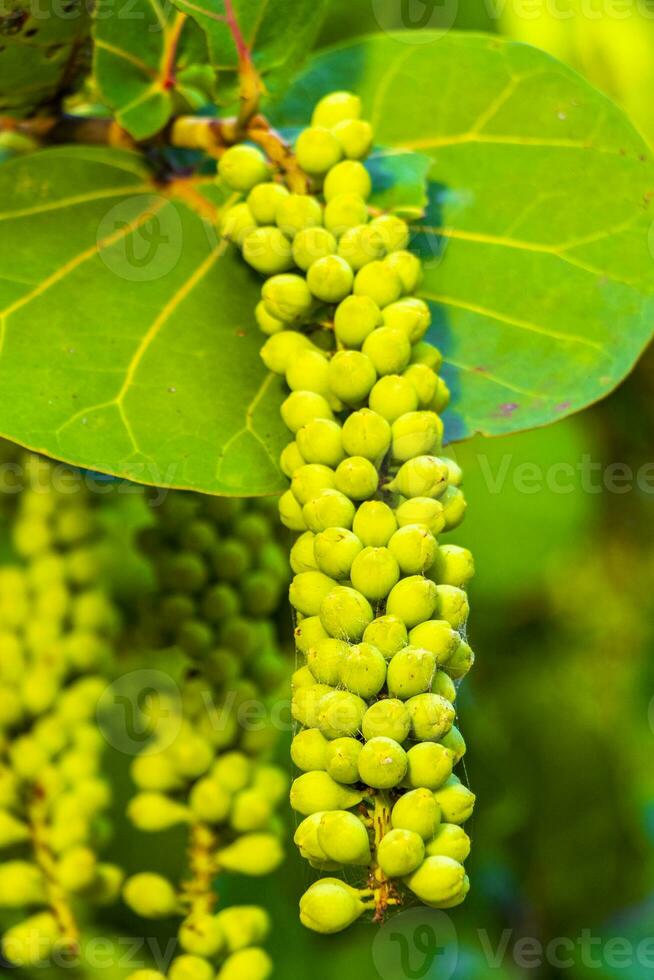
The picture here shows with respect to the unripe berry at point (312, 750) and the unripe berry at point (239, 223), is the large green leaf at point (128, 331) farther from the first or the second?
the unripe berry at point (312, 750)

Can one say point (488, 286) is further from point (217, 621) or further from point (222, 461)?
point (217, 621)

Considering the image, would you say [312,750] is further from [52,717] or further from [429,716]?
[52,717]

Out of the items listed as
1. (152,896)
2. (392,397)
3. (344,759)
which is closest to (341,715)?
(344,759)

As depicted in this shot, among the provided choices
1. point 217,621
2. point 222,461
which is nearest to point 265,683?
point 217,621

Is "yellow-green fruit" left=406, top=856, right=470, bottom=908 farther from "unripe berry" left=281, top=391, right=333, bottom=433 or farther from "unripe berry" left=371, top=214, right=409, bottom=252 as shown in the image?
"unripe berry" left=371, top=214, right=409, bottom=252

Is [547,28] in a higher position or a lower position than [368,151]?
lower
